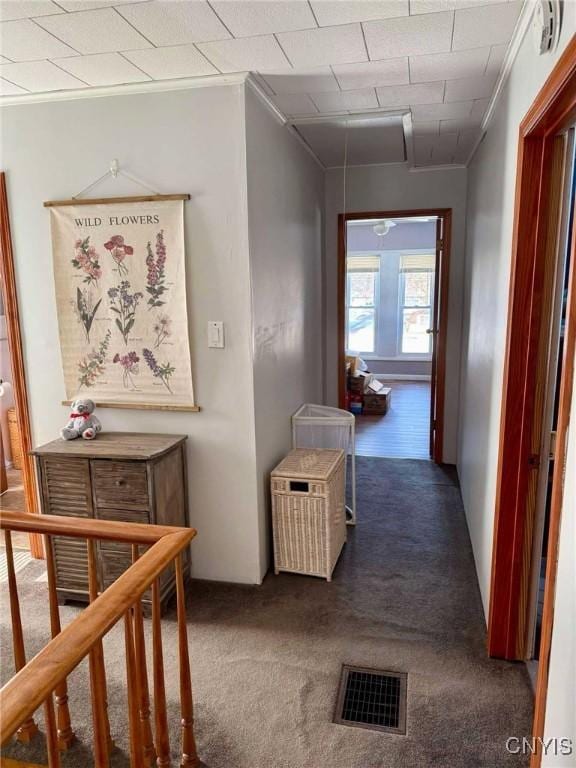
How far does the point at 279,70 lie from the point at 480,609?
2.53 metres

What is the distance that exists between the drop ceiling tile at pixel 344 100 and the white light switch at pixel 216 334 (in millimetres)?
1189

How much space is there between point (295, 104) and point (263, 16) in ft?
3.00

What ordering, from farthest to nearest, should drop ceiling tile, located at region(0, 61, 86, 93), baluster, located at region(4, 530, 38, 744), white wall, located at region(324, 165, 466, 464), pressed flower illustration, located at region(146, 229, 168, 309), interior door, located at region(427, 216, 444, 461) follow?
interior door, located at region(427, 216, 444, 461), white wall, located at region(324, 165, 466, 464), pressed flower illustration, located at region(146, 229, 168, 309), drop ceiling tile, located at region(0, 61, 86, 93), baluster, located at region(4, 530, 38, 744)

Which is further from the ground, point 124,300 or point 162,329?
point 124,300

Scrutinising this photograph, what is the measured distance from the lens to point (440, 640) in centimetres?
223

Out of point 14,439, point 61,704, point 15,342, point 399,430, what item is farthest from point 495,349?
point 14,439

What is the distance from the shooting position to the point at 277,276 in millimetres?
2924

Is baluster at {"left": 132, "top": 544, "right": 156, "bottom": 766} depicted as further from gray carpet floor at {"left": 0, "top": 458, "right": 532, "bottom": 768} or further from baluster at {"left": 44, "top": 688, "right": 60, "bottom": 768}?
baluster at {"left": 44, "top": 688, "right": 60, "bottom": 768}

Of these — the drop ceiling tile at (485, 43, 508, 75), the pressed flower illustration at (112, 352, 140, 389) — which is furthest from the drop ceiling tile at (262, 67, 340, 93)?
the pressed flower illustration at (112, 352, 140, 389)

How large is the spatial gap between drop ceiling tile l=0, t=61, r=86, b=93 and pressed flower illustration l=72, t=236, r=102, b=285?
66 centimetres

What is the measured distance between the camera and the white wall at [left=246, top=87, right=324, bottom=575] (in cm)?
254

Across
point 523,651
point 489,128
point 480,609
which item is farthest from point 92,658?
point 489,128

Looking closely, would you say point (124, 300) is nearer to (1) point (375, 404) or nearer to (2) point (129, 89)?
(2) point (129, 89)

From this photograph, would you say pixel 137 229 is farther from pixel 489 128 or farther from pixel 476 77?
pixel 489 128
